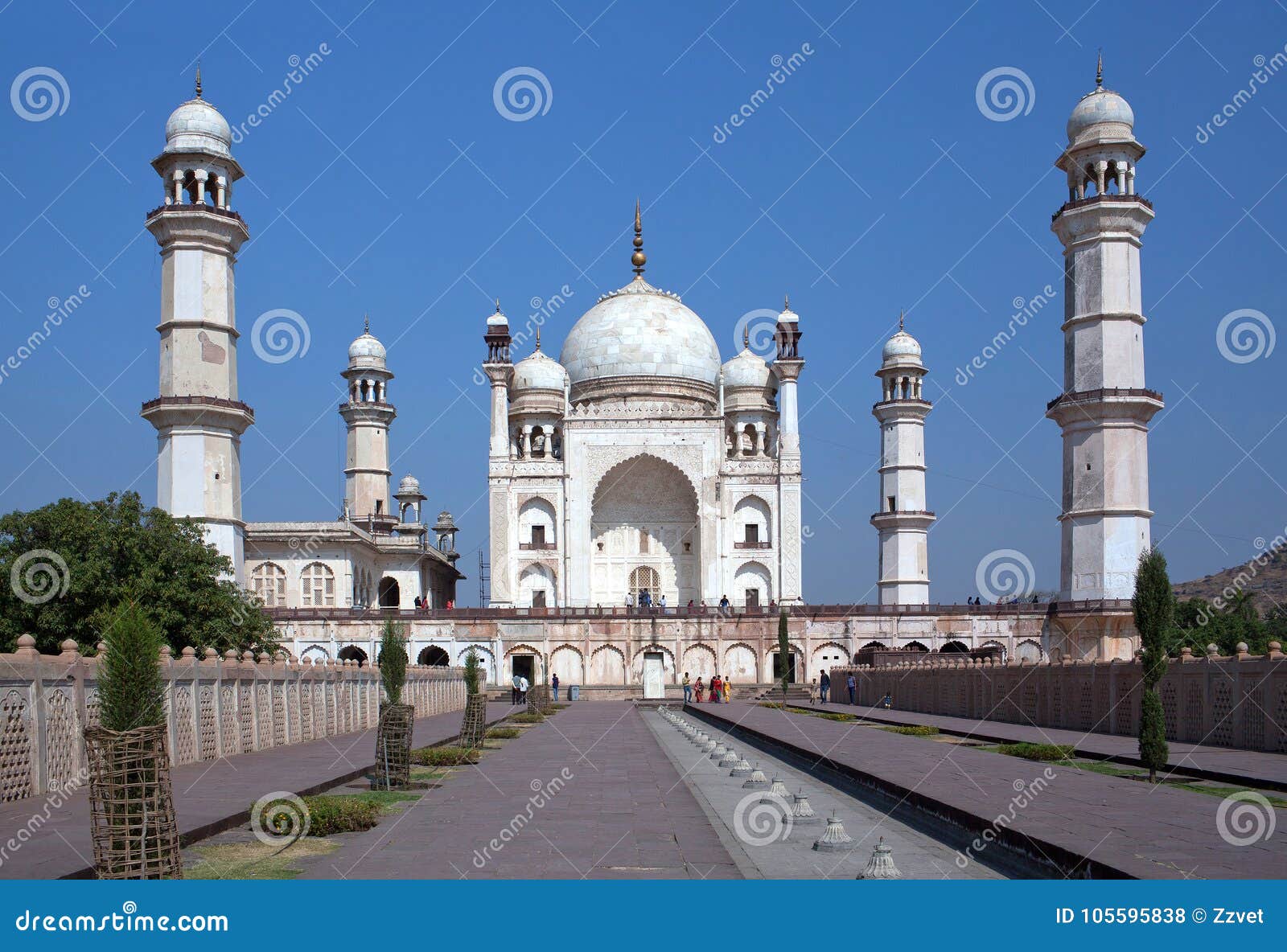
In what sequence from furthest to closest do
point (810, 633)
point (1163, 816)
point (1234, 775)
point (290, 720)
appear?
point (810, 633), point (290, 720), point (1234, 775), point (1163, 816)

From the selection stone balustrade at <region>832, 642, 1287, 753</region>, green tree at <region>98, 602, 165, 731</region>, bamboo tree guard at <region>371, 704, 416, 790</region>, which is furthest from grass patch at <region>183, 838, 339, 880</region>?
stone balustrade at <region>832, 642, 1287, 753</region>

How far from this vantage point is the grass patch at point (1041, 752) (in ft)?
45.4

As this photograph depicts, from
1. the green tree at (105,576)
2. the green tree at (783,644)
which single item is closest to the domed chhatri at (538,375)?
the green tree at (783,644)

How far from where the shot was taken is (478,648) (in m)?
42.6

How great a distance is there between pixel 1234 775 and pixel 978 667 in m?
13.0

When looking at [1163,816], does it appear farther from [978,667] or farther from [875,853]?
[978,667]

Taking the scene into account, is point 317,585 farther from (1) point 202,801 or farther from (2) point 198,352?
(1) point 202,801

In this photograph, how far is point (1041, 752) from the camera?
1420cm

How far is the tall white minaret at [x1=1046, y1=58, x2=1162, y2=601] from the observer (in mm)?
36594

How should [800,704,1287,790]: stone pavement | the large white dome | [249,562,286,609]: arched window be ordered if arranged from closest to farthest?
1. [800,704,1287,790]: stone pavement
2. [249,562,286,609]: arched window
3. the large white dome

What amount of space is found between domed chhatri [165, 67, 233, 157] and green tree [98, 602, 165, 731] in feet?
107

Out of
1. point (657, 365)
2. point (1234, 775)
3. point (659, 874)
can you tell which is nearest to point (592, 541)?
point (657, 365)

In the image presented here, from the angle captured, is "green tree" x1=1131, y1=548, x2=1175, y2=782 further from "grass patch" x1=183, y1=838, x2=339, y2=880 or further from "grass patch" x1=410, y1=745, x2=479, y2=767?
"grass patch" x1=183, y1=838, x2=339, y2=880

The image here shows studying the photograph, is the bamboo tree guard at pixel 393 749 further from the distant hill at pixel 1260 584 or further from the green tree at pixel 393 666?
the distant hill at pixel 1260 584
